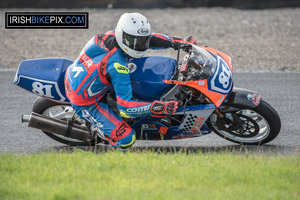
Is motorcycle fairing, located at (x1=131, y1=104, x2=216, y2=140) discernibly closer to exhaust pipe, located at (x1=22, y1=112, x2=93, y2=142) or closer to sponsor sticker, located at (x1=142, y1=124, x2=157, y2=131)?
sponsor sticker, located at (x1=142, y1=124, x2=157, y2=131)

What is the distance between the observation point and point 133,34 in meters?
5.36

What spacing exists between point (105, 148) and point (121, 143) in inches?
20.7

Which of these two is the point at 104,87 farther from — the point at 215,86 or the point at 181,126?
the point at 215,86

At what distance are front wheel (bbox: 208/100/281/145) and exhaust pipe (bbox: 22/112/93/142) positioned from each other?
5.22 ft

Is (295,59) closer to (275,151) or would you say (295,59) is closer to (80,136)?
(275,151)

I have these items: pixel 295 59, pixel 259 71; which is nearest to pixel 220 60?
pixel 259 71

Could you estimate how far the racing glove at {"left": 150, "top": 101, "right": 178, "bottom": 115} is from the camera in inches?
209

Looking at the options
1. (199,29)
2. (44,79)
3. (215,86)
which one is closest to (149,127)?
(215,86)

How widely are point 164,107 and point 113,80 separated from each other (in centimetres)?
64

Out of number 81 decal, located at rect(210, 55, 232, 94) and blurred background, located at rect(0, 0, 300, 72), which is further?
blurred background, located at rect(0, 0, 300, 72)

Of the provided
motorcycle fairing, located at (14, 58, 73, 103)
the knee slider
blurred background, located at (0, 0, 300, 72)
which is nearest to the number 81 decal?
the knee slider

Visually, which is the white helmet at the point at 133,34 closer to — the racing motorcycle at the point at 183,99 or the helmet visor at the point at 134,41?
the helmet visor at the point at 134,41

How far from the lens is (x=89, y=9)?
14578 mm

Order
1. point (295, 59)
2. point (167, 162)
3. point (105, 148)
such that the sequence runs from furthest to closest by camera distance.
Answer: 1. point (295, 59)
2. point (105, 148)
3. point (167, 162)
